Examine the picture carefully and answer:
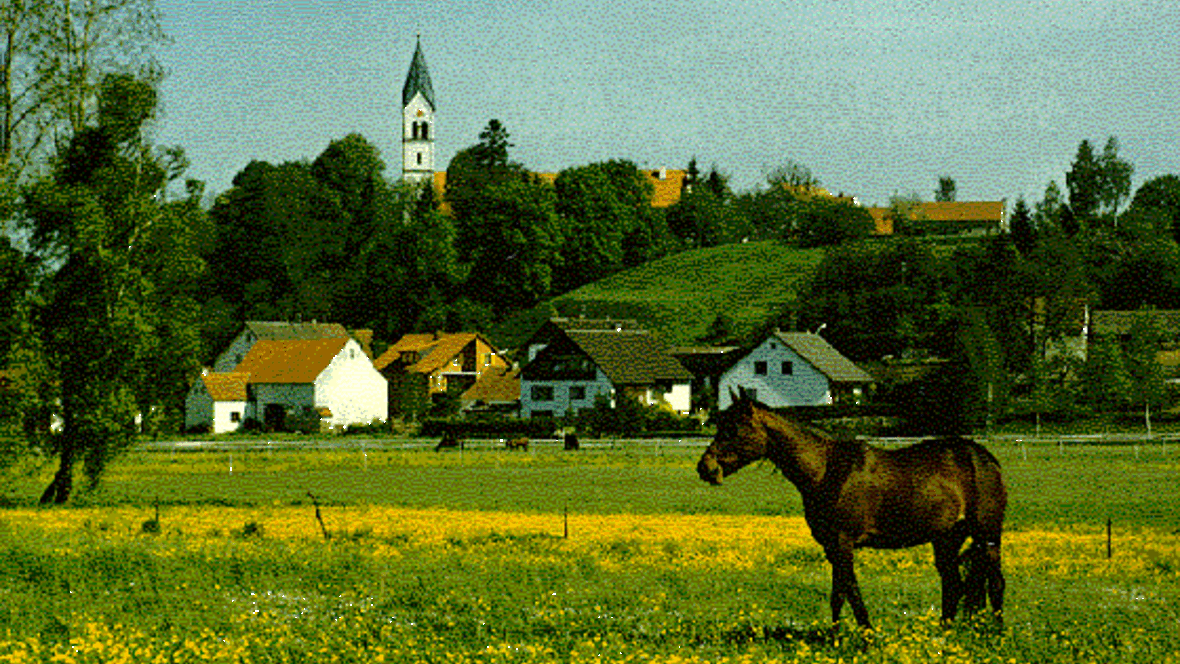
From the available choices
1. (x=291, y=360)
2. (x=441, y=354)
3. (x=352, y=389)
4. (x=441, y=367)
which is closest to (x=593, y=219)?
(x=441, y=354)

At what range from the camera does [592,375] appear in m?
98.4

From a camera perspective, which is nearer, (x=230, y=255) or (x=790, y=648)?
(x=790, y=648)

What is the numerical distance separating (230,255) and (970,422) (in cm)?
9075

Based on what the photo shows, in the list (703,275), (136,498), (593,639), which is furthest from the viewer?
(703,275)

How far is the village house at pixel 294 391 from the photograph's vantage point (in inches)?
4001

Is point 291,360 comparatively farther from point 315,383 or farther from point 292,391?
point 315,383

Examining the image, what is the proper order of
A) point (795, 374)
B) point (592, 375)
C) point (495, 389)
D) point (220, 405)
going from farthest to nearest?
point (495, 389)
point (220, 405)
point (795, 374)
point (592, 375)

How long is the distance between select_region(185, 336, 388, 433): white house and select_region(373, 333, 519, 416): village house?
4.06 m

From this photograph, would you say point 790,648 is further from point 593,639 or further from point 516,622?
point 516,622

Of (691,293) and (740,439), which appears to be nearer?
(740,439)

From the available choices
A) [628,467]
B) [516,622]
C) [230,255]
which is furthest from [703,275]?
[516,622]

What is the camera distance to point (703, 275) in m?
154

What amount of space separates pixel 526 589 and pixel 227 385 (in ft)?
291

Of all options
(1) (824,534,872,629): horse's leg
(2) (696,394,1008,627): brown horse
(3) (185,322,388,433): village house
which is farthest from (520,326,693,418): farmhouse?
(1) (824,534,872,629): horse's leg
